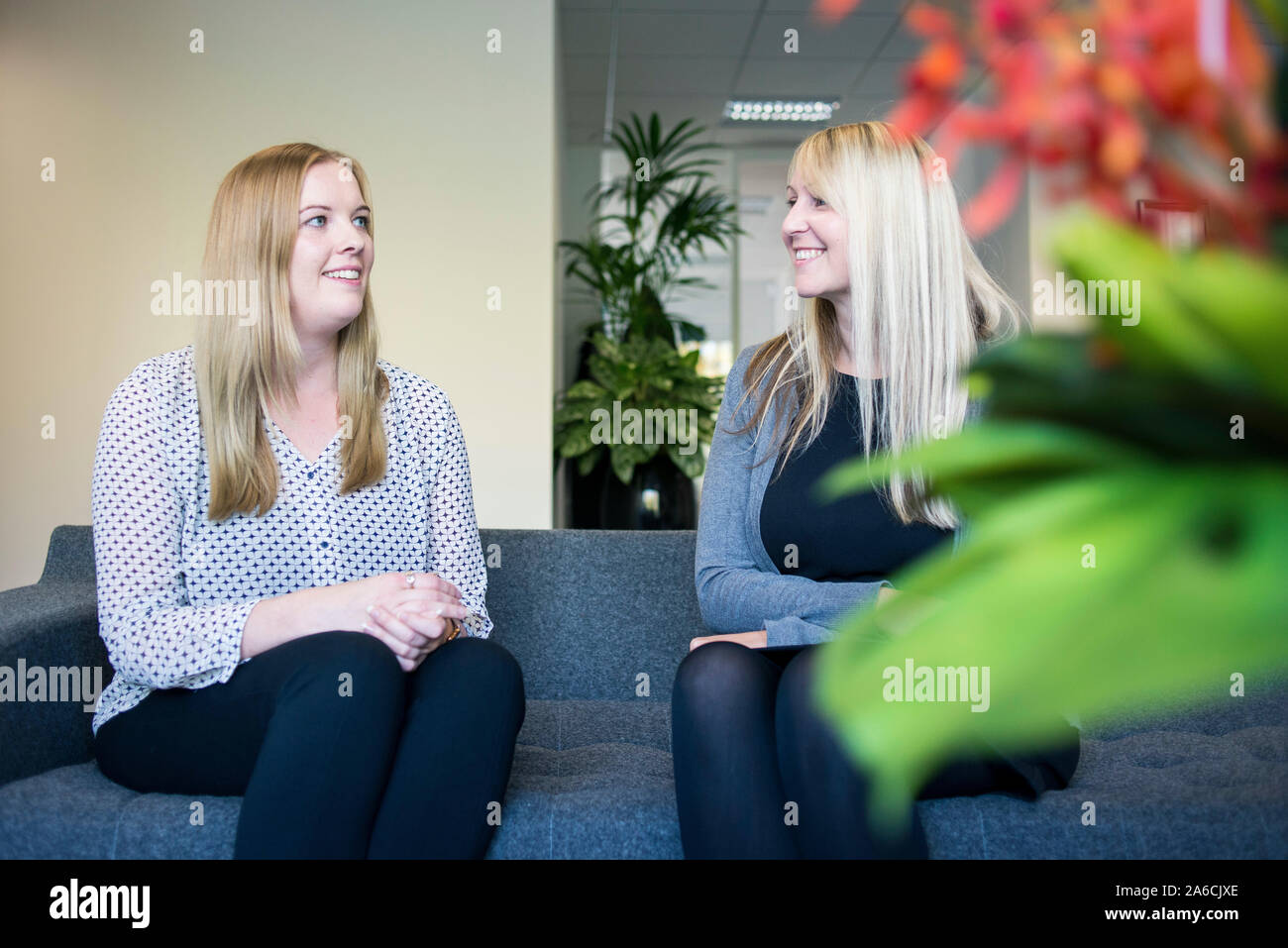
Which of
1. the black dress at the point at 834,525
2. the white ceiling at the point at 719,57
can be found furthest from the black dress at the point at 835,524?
the white ceiling at the point at 719,57

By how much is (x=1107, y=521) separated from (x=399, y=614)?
1103 millimetres

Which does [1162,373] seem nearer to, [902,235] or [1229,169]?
[1229,169]

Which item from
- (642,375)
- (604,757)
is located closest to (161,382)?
(604,757)

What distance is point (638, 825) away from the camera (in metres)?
1.27

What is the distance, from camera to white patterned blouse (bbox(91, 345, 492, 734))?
126 centimetres

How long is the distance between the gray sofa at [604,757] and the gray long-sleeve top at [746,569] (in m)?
0.24

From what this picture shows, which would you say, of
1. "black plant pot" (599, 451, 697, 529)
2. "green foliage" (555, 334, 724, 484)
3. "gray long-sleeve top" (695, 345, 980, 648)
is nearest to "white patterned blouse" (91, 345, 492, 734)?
"gray long-sleeve top" (695, 345, 980, 648)

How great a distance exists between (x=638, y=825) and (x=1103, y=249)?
1.11 m

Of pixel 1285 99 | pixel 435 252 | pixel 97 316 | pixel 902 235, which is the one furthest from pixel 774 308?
pixel 1285 99

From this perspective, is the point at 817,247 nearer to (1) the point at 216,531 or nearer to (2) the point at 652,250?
(1) the point at 216,531

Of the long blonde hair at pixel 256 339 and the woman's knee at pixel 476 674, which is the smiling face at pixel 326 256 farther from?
the woman's knee at pixel 476 674

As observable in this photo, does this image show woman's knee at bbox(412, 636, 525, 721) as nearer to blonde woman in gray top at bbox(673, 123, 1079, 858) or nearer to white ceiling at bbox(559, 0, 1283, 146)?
blonde woman in gray top at bbox(673, 123, 1079, 858)

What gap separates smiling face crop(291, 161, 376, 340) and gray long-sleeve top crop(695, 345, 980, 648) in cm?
56

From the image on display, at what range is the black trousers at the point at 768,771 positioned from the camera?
1.09 m
